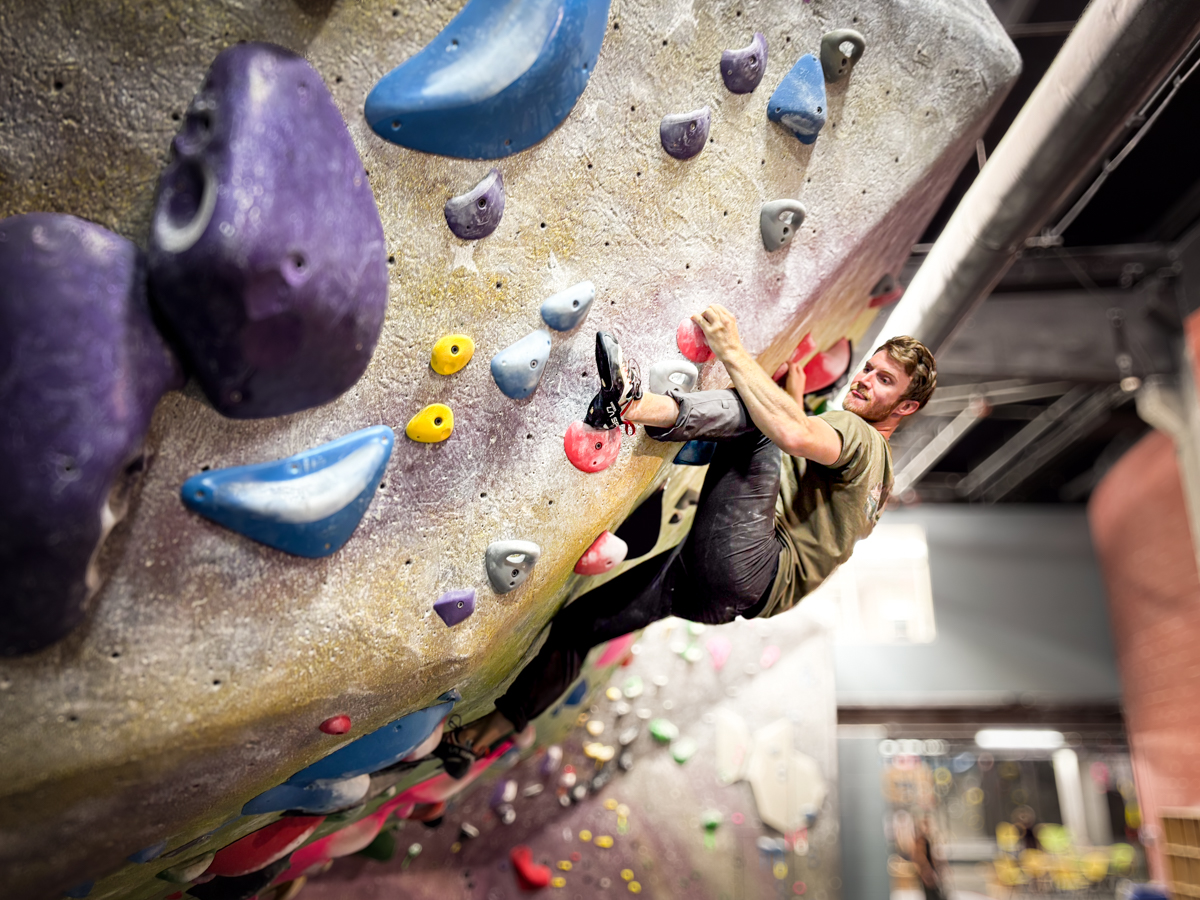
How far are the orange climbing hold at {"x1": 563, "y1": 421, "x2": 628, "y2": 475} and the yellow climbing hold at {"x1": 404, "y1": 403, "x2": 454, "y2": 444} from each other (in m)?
0.29

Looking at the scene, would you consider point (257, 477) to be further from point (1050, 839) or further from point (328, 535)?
point (1050, 839)

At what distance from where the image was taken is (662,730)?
5.02 metres

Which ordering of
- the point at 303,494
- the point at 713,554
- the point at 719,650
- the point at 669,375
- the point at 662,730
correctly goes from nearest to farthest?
the point at 303,494 < the point at 669,375 < the point at 713,554 < the point at 662,730 < the point at 719,650

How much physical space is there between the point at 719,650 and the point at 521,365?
386 cm

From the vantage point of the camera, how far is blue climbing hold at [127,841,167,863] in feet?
5.44

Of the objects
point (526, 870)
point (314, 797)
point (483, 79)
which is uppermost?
point (483, 79)

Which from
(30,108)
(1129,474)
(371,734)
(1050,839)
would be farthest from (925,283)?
(1050,839)

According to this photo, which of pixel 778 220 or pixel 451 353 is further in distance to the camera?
pixel 778 220

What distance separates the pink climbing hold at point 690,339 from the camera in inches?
79.9

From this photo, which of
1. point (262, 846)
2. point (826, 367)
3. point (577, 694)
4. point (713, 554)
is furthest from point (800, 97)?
point (577, 694)

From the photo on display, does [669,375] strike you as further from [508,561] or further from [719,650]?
[719,650]

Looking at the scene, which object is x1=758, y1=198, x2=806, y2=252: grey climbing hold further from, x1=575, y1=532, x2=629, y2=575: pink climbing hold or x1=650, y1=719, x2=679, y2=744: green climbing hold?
x1=650, y1=719, x2=679, y2=744: green climbing hold

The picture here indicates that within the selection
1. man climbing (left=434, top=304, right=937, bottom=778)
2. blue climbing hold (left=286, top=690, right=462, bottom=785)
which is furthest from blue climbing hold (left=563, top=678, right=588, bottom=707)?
blue climbing hold (left=286, top=690, right=462, bottom=785)

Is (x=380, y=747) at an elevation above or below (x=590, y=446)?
below
